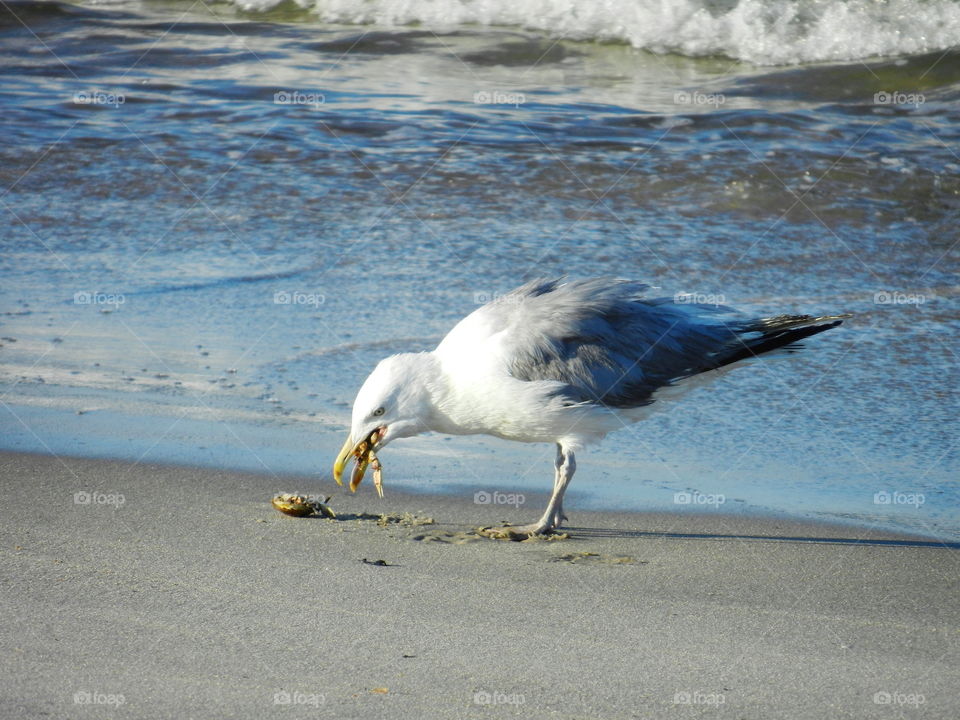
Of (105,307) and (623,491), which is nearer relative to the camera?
(623,491)

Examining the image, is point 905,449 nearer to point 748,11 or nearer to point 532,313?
point 532,313

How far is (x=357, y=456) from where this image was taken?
4.99 m

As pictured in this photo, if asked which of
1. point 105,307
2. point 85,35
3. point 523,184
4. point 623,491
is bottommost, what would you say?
point 623,491

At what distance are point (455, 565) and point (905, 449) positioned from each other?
244 centimetres

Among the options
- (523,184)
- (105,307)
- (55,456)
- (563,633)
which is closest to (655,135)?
(523,184)

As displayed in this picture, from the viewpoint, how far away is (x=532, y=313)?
17.0 ft

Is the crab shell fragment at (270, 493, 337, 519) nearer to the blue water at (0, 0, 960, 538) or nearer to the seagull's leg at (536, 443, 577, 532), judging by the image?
the blue water at (0, 0, 960, 538)
